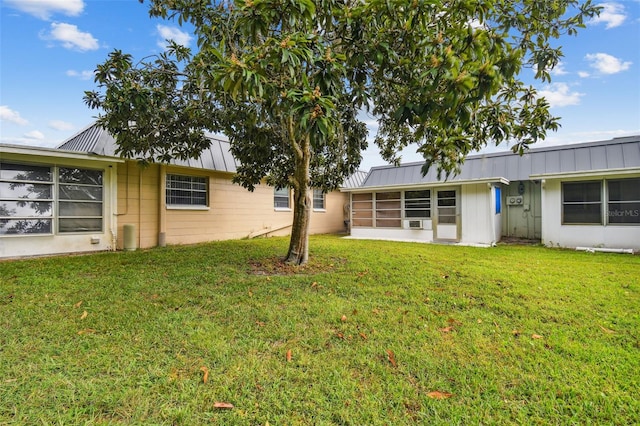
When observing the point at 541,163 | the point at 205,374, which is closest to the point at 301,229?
the point at 205,374

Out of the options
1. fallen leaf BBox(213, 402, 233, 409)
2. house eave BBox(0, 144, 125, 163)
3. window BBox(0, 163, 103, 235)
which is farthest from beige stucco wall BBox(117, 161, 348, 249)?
fallen leaf BBox(213, 402, 233, 409)

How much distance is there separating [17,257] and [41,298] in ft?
15.3

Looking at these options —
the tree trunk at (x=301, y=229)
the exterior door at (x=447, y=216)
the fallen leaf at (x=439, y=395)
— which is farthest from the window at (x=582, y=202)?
the fallen leaf at (x=439, y=395)

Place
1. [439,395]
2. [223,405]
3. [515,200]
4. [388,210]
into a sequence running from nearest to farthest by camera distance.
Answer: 1. [223,405]
2. [439,395]
3. [515,200]
4. [388,210]

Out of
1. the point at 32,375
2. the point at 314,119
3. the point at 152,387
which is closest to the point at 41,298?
the point at 32,375

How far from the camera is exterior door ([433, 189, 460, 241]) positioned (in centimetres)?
1159

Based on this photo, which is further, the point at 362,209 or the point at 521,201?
the point at 362,209

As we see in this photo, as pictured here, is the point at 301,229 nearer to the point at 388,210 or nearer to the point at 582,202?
the point at 388,210

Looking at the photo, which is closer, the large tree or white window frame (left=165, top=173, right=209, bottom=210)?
the large tree

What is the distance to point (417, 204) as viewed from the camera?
40.8 ft

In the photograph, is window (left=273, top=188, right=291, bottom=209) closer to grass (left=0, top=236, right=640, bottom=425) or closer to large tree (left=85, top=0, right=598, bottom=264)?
large tree (left=85, top=0, right=598, bottom=264)

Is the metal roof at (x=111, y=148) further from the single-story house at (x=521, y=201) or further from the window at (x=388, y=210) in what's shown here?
the window at (x=388, y=210)

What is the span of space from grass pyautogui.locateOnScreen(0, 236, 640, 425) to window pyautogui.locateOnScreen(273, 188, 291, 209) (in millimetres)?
8344

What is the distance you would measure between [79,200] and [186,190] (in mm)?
3014
